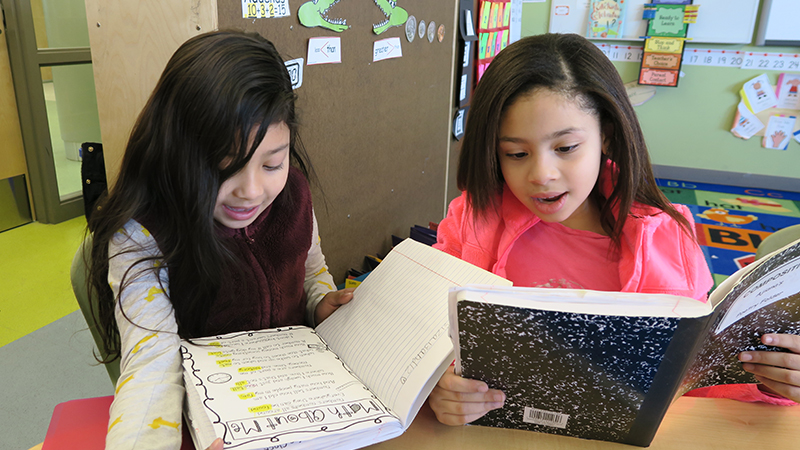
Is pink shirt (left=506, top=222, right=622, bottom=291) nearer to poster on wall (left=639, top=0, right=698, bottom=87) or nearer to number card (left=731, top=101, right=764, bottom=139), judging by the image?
poster on wall (left=639, top=0, right=698, bottom=87)

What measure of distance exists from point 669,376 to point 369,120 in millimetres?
1247

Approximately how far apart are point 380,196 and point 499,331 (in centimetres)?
132

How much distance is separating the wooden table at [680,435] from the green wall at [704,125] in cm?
345

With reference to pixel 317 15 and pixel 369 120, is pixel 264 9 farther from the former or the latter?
pixel 369 120

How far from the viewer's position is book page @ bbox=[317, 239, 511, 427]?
590mm

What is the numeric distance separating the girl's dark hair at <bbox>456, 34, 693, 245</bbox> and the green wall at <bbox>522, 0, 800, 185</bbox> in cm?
326

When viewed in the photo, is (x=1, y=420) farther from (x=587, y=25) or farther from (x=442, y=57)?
(x=587, y=25)

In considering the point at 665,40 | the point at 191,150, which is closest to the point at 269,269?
the point at 191,150

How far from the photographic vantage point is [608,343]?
509 millimetres

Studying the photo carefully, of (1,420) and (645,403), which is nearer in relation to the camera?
(645,403)

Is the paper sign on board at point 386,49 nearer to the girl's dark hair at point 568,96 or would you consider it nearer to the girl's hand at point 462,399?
the girl's dark hair at point 568,96

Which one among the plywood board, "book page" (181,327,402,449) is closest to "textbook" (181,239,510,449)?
"book page" (181,327,402,449)

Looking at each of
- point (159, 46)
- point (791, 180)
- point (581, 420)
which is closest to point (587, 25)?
point (791, 180)

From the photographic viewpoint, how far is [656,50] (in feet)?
11.8
